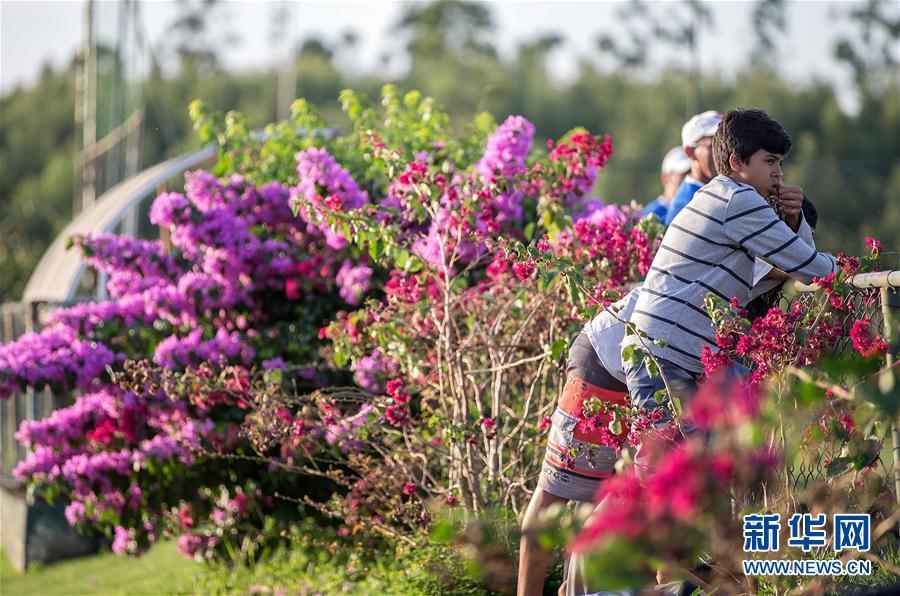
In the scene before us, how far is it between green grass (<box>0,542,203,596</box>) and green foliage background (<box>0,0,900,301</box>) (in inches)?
1449

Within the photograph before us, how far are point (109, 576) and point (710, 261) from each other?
5526mm

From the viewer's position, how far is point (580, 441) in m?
3.97

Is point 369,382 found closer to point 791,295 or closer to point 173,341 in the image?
point 173,341

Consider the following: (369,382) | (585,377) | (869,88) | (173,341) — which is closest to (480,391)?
(369,382)

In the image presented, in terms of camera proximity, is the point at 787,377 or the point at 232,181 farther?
the point at 232,181

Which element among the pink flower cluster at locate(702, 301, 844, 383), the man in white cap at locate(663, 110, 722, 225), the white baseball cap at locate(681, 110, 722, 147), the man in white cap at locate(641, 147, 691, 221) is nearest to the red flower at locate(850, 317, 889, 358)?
the pink flower cluster at locate(702, 301, 844, 383)

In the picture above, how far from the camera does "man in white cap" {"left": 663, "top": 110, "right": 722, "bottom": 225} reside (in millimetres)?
A: 5270

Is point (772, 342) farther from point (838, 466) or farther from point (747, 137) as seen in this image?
point (747, 137)

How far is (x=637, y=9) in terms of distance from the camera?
190ft

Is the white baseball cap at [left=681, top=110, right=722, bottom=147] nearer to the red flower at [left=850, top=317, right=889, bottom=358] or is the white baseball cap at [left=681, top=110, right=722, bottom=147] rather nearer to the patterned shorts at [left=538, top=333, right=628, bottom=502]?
the patterned shorts at [left=538, top=333, right=628, bottom=502]

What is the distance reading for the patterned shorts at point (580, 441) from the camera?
3.96 m

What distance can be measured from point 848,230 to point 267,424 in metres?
44.1

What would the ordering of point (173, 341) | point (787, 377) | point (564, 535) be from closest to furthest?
point (564, 535) < point (787, 377) < point (173, 341)

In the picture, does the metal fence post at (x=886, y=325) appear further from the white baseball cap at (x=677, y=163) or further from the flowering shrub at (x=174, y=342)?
the flowering shrub at (x=174, y=342)
